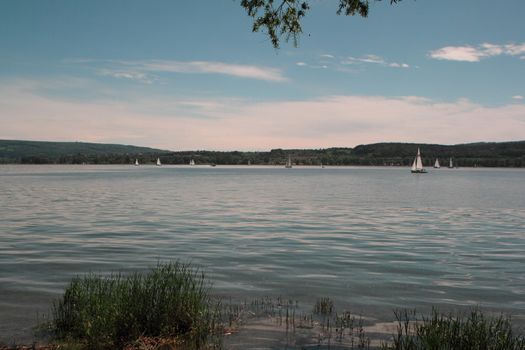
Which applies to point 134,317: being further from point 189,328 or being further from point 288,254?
point 288,254

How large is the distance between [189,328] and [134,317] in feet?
4.15

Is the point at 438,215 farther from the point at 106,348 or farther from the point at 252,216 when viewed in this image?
the point at 106,348

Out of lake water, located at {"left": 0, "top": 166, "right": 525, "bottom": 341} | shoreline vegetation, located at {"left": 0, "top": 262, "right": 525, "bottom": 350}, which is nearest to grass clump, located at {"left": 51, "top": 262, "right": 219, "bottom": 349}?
shoreline vegetation, located at {"left": 0, "top": 262, "right": 525, "bottom": 350}

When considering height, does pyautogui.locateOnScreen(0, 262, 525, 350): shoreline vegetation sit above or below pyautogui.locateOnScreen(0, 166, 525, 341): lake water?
above

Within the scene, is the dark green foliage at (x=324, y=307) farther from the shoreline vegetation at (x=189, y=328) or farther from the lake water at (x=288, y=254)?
the shoreline vegetation at (x=189, y=328)

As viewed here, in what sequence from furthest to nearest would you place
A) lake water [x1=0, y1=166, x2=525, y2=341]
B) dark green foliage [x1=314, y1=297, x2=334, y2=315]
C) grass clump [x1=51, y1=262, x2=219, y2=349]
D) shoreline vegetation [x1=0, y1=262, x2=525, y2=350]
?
lake water [x1=0, y1=166, x2=525, y2=341] < dark green foliage [x1=314, y1=297, x2=334, y2=315] < grass clump [x1=51, y1=262, x2=219, y2=349] < shoreline vegetation [x1=0, y1=262, x2=525, y2=350]

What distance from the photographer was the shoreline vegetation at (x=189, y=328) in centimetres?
952

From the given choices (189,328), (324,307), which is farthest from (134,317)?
(324,307)

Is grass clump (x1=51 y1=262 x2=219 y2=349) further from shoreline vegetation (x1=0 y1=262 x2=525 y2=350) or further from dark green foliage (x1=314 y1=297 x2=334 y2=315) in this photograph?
dark green foliage (x1=314 y1=297 x2=334 y2=315)

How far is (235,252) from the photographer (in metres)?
25.8

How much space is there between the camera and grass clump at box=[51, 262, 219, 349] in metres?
10.5

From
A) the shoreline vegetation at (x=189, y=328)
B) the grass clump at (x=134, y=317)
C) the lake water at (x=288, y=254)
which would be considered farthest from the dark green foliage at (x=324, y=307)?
the grass clump at (x=134, y=317)

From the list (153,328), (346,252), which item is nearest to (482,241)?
(346,252)

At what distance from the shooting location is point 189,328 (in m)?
11.4
